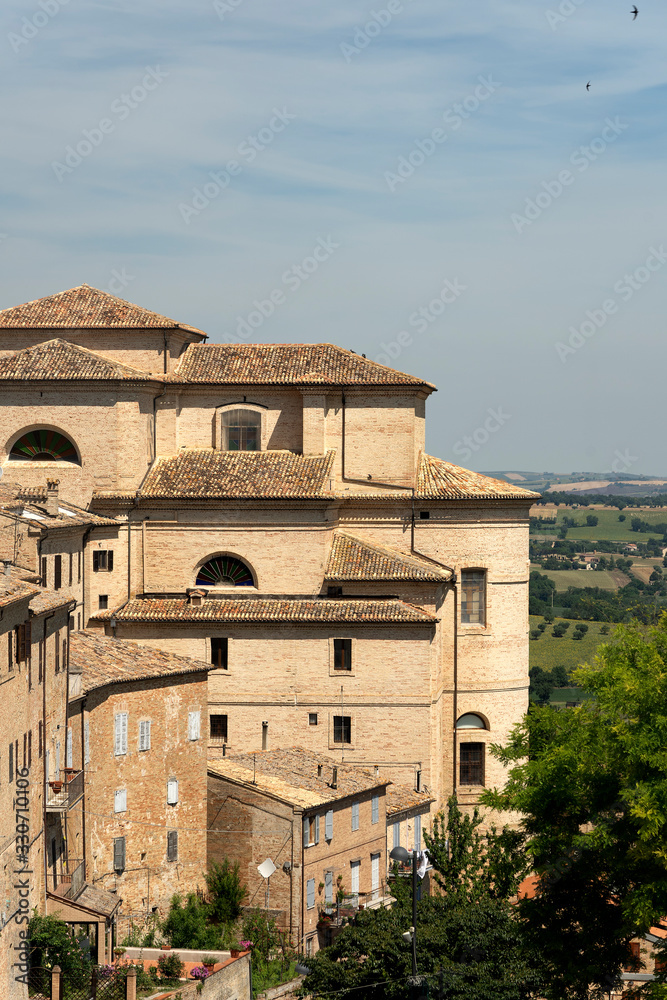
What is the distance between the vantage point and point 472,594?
169 feet

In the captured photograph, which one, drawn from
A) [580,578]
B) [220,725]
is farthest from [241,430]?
[580,578]

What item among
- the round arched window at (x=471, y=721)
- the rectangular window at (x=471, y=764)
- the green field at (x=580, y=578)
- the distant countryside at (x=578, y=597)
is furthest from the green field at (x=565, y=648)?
the rectangular window at (x=471, y=764)

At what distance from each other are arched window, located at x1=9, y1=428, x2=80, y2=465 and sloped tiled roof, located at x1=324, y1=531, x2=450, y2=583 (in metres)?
9.08

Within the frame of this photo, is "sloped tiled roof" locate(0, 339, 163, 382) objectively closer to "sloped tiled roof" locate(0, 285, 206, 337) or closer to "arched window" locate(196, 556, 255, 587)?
"sloped tiled roof" locate(0, 285, 206, 337)

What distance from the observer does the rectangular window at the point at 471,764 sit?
5141 centimetres

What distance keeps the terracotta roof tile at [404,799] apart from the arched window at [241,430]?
506 inches

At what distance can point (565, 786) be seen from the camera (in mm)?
33875

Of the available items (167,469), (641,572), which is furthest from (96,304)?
(641,572)

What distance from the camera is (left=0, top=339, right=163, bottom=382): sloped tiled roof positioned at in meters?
48.9

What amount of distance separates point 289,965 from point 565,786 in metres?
9.11

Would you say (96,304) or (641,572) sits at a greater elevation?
(96,304)

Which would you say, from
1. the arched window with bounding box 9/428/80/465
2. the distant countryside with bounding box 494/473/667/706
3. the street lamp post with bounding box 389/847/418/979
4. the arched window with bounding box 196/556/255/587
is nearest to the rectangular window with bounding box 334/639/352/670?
the arched window with bounding box 196/556/255/587

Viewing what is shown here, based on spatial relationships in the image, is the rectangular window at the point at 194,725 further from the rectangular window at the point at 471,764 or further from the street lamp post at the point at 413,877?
the rectangular window at the point at 471,764

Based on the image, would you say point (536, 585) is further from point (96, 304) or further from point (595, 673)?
point (595, 673)
